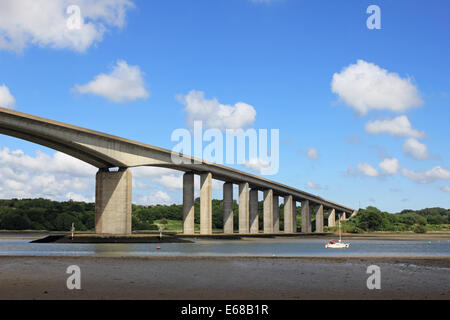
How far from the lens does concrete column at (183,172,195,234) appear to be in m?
98.8

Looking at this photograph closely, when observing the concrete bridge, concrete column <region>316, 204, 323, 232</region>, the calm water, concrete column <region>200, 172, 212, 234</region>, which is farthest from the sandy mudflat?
concrete column <region>316, 204, 323, 232</region>

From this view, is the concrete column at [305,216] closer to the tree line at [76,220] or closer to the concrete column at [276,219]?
the concrete column at [276,219]

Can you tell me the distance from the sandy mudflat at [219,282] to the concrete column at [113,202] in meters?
43.6

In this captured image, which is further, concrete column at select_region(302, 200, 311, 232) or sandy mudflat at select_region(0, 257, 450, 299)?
concrete column at select_region(302, 200, 311, 232)

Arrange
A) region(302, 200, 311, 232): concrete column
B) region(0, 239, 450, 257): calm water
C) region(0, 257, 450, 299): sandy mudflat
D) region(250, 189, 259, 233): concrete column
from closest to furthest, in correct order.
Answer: region(0, 257, 450, 299): sandy mudflat → region(0, 239, 450, 257): calm water → region(250, 189, 259, 233): concrete column → region(302, 200, 311, 232): concrete column

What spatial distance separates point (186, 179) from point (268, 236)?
29.4 m

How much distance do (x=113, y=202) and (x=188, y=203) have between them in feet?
75.8

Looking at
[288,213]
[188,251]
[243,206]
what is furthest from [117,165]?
[288,213]

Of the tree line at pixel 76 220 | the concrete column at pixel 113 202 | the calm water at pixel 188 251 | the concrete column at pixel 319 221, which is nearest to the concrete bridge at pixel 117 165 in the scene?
the concrete column at pixel 113 202

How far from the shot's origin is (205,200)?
101 m

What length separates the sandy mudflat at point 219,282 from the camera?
20375 millimetres

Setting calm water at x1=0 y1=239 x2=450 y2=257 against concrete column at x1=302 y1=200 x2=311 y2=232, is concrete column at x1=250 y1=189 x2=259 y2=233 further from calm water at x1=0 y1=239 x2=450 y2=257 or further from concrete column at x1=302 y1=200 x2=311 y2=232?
calm water at x1=0 y1=239 x2=450 y2=257

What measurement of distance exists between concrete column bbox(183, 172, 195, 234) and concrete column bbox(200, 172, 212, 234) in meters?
2.89
